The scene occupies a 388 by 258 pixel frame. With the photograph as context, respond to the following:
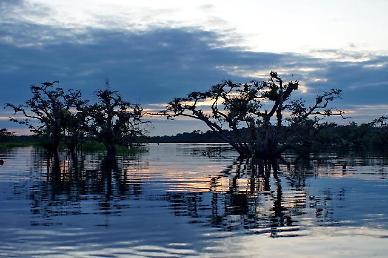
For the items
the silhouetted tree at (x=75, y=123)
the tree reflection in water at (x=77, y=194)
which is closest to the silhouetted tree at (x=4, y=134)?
the silhouetted tree at (x=75, y=123)

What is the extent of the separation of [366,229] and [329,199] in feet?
27.7

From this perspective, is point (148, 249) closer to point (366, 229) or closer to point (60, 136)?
point (366, 229)

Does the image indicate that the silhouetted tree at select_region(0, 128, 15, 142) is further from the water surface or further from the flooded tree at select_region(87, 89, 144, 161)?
the water surface

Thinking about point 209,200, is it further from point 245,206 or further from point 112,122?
point 112,122

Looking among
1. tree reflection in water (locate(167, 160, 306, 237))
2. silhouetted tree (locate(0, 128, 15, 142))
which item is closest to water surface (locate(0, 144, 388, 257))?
tree reflection in water (locate(167, 160, 306, 237))

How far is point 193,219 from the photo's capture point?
61.2 feet

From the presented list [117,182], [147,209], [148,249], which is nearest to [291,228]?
[148,249]

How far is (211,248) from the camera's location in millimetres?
13961

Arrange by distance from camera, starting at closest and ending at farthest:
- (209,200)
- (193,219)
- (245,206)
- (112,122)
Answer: (193,219) → (245,206) → (209,200) → (112,122)

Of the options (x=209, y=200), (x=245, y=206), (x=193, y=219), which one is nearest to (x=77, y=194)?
(x=209, y=200)

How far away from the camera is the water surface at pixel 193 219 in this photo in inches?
550

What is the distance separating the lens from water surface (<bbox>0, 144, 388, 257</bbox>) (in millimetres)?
13961

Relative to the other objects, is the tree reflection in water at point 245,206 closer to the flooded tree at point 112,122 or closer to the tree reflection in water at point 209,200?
the tree reflection in water at point 209,200

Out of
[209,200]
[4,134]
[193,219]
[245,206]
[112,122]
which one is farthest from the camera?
[4,134]
